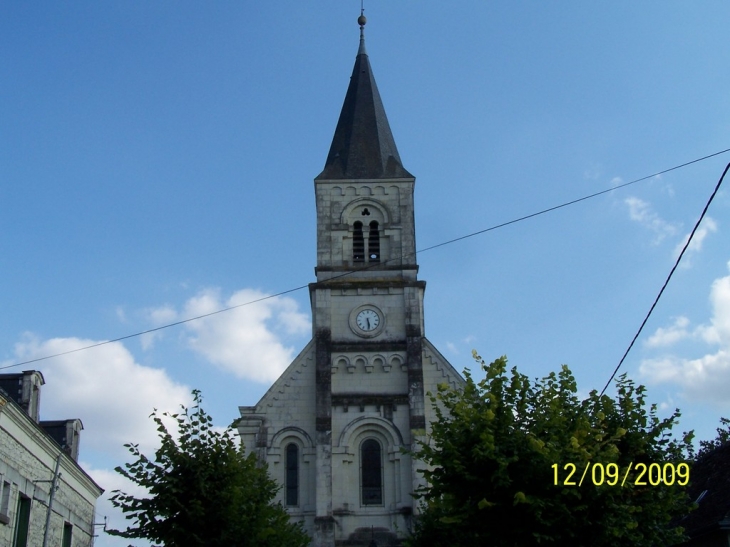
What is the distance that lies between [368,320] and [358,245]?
330 centimetres

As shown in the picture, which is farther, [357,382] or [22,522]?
[357,382]

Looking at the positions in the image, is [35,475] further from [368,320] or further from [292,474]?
[368,320]

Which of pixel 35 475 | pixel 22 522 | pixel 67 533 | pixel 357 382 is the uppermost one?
pixel 357 382

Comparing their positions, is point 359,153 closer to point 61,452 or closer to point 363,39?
point 363,39

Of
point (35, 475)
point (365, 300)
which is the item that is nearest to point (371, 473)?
point (365, 300)

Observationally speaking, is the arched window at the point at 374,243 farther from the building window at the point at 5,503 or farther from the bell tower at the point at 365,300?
the building window at the point at 5,503

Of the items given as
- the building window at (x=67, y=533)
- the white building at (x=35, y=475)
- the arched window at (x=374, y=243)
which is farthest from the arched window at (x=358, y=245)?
the building window at (x=67, y=533)

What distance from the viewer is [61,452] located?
24141mm

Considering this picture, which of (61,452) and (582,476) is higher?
(61,452)

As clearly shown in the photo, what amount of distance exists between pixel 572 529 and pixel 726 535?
6.25 metres

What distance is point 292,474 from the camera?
30766 mm

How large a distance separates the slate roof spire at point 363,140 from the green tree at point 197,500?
53.8 ft

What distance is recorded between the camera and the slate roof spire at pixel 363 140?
116 feet

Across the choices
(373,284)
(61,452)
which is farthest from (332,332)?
(61,452)
